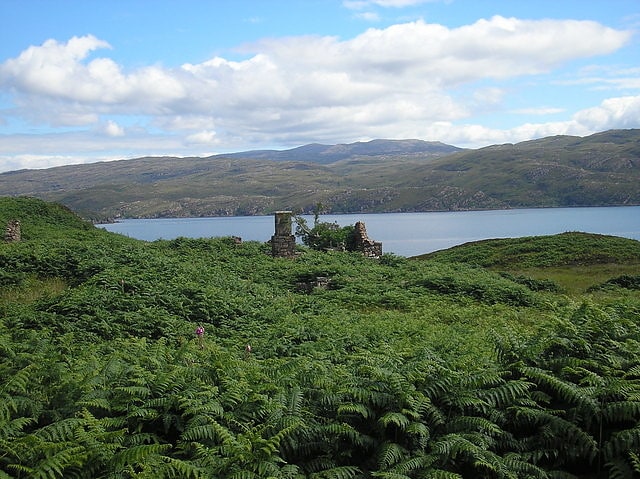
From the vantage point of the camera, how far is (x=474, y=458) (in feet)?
18.6

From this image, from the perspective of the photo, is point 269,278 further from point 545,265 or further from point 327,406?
point 545,265

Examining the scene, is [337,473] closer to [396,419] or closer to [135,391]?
[396,419]

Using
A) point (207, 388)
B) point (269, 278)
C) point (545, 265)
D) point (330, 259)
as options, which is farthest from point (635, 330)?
point (545, 265)

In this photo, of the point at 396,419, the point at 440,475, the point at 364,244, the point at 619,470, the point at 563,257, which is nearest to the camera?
the point at 440,475

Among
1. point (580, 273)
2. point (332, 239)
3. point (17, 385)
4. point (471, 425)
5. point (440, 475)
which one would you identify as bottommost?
point (580, 273)

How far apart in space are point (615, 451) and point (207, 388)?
4659 mm

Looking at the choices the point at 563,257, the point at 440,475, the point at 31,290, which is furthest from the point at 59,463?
the point at 563,257

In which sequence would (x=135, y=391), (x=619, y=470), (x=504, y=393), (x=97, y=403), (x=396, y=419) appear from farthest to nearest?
(x=504, y=393) → (x=135, y=391) → (x=97, y=403) → (x=396, y=419) → (x=619, y=470)

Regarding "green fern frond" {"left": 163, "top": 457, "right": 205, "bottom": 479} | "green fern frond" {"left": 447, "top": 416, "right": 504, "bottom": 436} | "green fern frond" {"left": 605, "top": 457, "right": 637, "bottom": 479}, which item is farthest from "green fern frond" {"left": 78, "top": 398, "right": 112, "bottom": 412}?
"green fern frond" {"left": 605, "top": 457, "right": 637, "bottom": 479}

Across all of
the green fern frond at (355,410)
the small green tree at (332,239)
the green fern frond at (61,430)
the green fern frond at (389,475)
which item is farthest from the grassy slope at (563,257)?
the green fern frond at (61,430)

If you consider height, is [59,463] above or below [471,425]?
above

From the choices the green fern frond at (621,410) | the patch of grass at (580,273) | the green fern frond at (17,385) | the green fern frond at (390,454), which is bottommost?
the patch of grass at (580,273)

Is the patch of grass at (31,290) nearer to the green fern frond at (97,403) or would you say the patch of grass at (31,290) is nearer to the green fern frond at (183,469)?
the green fern frond at (97,403)

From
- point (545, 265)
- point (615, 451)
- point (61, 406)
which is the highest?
point (61, 406)
